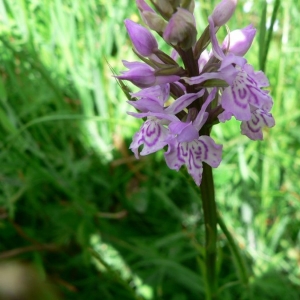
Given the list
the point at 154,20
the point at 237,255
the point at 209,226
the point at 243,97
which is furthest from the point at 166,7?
the point at 237,255

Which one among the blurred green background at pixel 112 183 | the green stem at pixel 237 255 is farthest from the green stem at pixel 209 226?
the blurred green background at pixel 112 183

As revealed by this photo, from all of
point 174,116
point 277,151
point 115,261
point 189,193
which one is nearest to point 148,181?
point 189,193

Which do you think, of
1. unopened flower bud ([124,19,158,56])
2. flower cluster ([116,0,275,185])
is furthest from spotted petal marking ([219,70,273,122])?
unopened flower bud ([124,19,158,56])

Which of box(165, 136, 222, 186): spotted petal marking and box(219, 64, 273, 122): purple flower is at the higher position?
box(219, 64, 273, 122): purple flower

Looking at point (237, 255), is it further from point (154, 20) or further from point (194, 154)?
point (154, 20)

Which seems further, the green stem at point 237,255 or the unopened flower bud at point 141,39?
the green stem at point 237,255

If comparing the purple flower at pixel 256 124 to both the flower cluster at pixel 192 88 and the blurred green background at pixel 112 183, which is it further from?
the blurred green background at pixel 112 183

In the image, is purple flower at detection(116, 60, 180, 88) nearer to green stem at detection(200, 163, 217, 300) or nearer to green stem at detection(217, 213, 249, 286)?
green stem at detection(200, 163, 217, 300)
